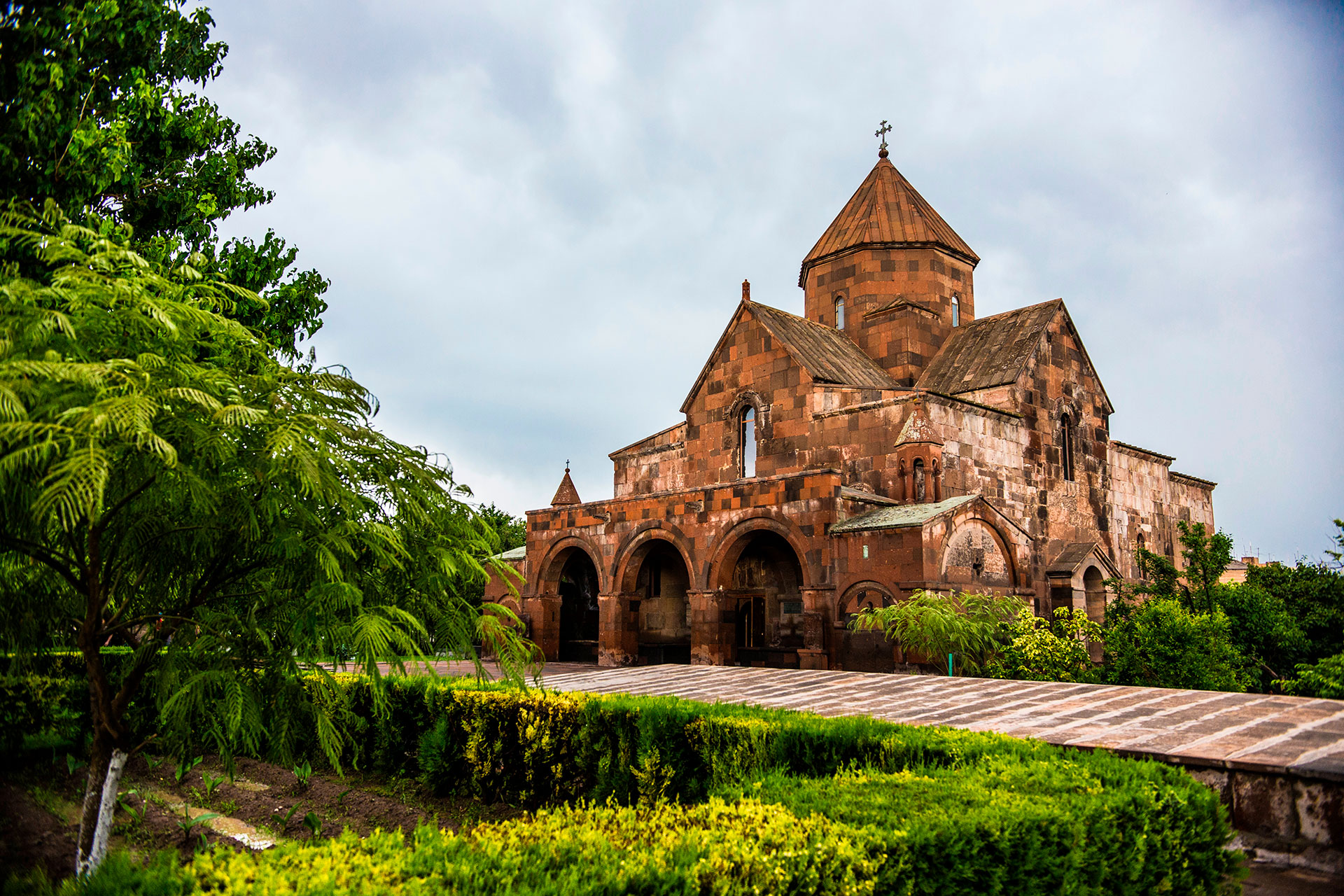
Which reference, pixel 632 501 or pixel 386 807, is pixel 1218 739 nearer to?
pixel 386 807

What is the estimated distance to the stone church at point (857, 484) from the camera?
13.5 m

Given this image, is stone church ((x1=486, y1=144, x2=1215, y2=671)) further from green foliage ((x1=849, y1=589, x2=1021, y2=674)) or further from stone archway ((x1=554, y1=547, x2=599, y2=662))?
green foliage ((x1=849, y1=589, x2=1021, y2=674))

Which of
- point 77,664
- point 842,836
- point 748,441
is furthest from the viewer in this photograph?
point 748,441

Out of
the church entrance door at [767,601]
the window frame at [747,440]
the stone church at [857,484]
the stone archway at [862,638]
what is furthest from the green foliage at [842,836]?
the window frame at [747,440]

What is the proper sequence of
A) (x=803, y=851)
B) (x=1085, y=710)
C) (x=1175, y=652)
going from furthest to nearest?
1. (x=1175, y=652)
2. (x=1085, y=710)
3. (x=803, y=851)

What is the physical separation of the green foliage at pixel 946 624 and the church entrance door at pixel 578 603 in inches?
→ 348

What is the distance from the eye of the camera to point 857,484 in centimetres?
1599

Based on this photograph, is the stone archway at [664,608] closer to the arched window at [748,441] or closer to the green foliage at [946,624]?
the arched window at [748,441]

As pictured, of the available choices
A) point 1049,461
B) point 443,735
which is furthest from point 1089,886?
point 1049,461

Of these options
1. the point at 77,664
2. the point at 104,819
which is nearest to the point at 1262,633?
the point at 104,819

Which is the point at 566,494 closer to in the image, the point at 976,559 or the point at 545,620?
the point at 545,620

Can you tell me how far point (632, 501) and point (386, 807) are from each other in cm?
1026

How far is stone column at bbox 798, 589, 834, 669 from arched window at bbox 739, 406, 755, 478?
4.77 metres

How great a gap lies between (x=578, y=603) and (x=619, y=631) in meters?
3.36
